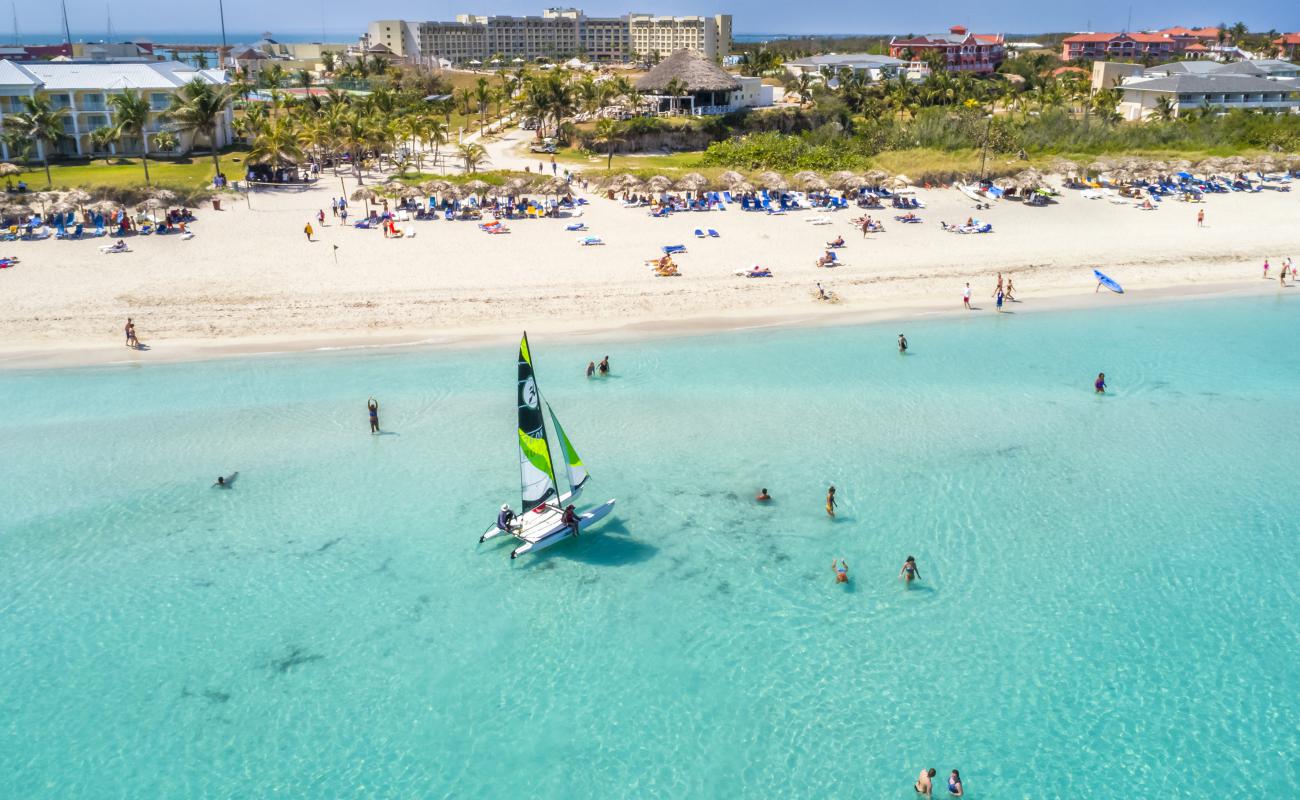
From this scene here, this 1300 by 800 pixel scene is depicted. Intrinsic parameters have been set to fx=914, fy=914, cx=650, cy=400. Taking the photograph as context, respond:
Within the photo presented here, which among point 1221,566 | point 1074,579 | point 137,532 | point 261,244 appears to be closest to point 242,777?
point 137,532

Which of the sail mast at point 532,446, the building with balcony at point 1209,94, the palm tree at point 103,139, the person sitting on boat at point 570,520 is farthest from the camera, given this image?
the building with balcony at point 1209,94

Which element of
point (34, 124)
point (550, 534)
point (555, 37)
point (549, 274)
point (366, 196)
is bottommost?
point (550, 534)

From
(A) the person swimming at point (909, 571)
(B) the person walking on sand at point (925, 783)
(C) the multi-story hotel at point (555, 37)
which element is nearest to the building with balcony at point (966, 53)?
(C) the multi-story hotel at point (555, 37)

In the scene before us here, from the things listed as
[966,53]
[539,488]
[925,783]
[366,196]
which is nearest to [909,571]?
[925,783]

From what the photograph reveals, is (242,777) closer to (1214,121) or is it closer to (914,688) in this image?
(914,688)

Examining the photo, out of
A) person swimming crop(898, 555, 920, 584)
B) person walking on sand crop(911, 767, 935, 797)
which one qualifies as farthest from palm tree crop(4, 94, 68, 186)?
person walking on sand crop(911, 767, 935, 797)

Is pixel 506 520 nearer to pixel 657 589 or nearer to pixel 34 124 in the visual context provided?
pixel 657 589

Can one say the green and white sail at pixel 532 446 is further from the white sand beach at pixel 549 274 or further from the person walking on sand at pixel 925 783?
the white sand beach at pixel 549 274
